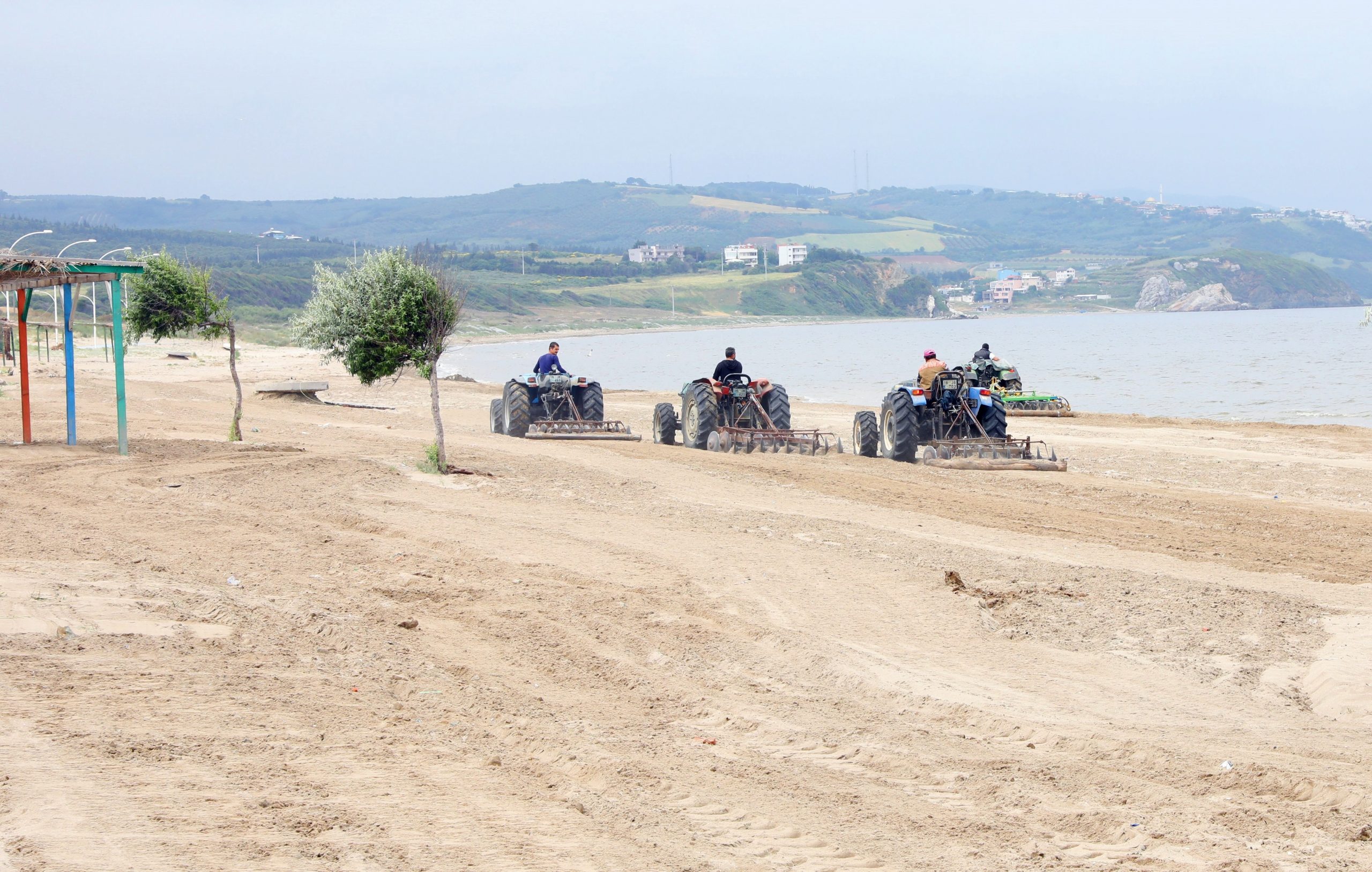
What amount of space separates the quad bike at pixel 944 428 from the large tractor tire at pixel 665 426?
294 cm

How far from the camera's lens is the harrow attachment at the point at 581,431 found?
19.1 meters

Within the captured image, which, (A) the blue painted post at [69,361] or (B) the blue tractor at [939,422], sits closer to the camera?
(A) the blue painted post at [69,361]

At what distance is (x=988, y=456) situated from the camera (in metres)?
17.2

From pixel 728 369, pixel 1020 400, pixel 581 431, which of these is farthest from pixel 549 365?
pixel 1020 400

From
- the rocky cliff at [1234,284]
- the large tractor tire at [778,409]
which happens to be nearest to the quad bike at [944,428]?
the large tractor tire at [778,409]

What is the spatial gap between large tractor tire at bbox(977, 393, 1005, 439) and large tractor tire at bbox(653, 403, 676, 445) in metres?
4.76

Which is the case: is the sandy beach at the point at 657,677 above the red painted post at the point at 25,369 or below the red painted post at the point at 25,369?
below

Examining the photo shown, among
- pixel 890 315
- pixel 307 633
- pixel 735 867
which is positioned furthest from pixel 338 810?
pixel 890 315

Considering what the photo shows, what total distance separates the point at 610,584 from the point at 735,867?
4.42m

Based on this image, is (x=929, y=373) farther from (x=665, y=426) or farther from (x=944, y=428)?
(x=665, y=426)

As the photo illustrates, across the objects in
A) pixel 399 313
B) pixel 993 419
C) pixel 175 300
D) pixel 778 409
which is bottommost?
pixel 993 419

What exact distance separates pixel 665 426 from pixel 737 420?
1.29 m

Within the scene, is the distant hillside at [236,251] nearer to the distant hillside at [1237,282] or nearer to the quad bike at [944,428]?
the quad bike at [944,428]

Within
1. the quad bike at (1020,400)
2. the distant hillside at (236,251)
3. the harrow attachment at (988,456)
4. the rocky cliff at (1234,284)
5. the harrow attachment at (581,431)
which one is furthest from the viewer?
the rocky cliff at (1234,284)
